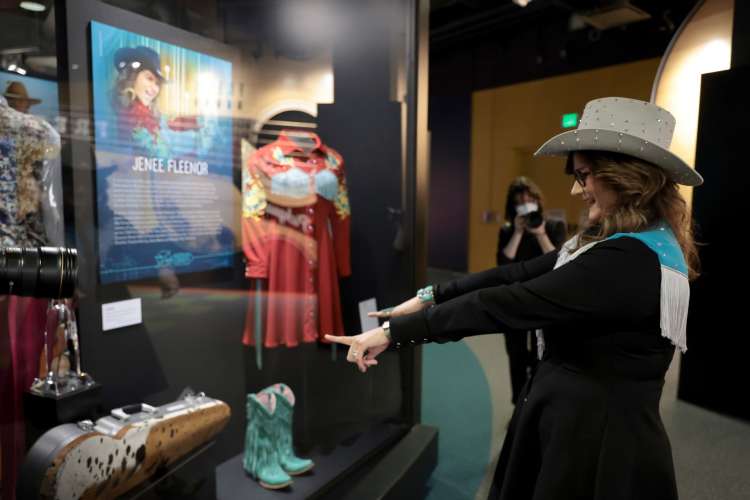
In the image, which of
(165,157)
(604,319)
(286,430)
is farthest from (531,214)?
(165,157)

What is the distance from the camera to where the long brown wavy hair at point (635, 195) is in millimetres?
1205

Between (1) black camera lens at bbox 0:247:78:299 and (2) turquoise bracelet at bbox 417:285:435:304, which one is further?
(2) turquoise bracelet at bbox 417:285:435:304

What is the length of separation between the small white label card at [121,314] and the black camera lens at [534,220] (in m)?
1.68

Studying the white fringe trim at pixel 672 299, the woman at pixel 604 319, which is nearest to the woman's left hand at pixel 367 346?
the woman at pixel 604 319

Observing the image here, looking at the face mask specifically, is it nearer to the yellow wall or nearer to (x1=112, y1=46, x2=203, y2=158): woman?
the yellow wall

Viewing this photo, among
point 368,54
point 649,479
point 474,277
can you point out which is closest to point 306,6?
point 368,54

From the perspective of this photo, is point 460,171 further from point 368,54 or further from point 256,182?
point 256,182

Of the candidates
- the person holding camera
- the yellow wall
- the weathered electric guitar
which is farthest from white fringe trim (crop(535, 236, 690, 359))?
the weathered electric guitar

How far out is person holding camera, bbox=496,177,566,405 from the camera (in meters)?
2.10

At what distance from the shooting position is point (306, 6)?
8.28ft

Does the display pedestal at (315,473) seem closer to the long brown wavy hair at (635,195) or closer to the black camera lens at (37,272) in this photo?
the black camera lens at (37,272)

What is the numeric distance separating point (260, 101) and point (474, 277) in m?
1.44

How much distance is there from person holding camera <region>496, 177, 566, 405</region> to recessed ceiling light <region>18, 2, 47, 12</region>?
1763 millimetres

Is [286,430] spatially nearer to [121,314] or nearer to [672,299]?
[121,314]
